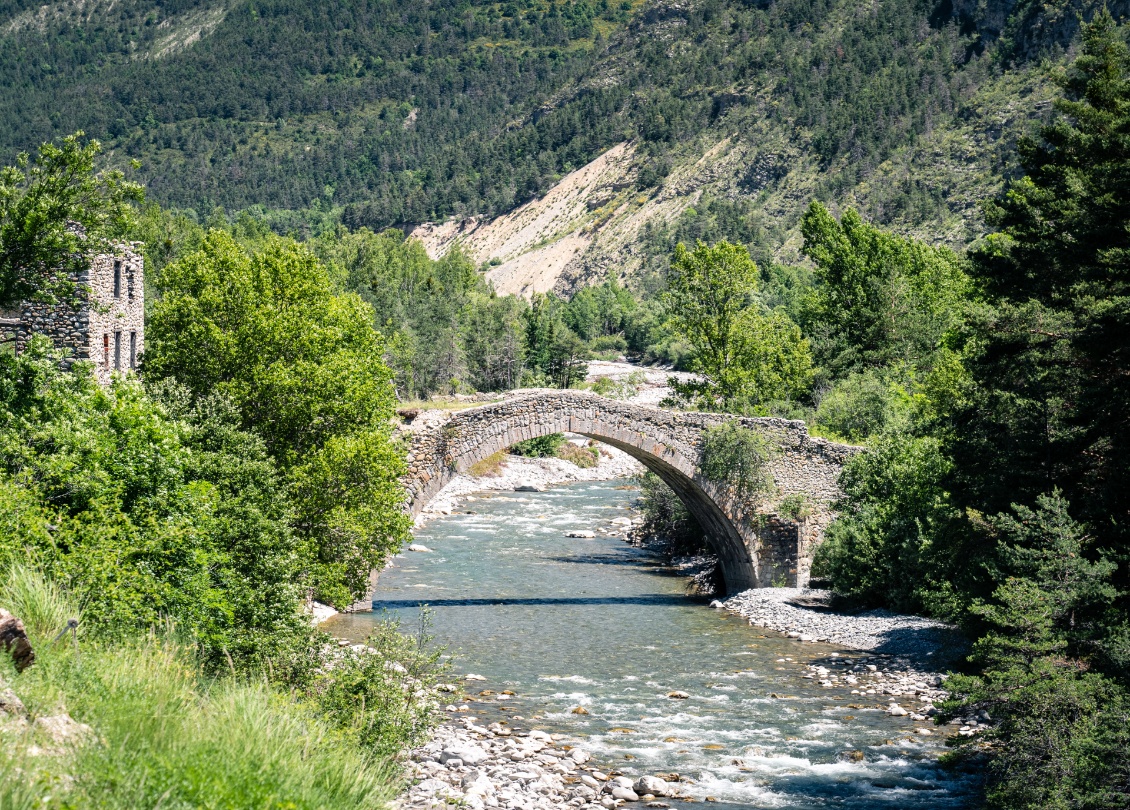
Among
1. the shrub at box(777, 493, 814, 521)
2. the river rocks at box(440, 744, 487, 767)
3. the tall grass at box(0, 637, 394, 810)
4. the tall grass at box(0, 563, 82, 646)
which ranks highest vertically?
the shrub at box(777, 493, 814, 521)

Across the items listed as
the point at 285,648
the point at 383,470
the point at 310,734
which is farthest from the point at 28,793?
the point at 383,470

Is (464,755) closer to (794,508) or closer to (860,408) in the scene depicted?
(794,508)

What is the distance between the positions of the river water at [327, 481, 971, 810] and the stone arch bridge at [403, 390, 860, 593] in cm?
234

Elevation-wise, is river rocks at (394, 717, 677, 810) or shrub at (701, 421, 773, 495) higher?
shrub at (701, 421, 773, 495)

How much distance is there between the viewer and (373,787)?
10070mm

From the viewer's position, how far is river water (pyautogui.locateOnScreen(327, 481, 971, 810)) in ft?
56.8

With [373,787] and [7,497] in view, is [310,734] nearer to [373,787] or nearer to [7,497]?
[373,787]

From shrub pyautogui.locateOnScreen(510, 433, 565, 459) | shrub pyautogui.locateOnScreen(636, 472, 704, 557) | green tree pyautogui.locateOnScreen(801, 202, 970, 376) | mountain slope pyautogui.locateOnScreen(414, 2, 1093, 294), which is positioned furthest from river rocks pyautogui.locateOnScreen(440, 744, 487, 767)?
mountain slope pyautogui.locateOnScreen(414, 2, 1093, 294)

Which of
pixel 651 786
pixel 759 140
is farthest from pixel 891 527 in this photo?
pixel 759 140

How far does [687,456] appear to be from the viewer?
102ft

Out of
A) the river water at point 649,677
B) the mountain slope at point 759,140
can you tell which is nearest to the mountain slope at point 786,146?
the mountain slope at point 759,140

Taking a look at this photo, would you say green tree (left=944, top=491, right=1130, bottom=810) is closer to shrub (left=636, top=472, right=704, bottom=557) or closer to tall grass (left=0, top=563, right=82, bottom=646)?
tall grass (left=0, top=563, right=82, bottom=646)

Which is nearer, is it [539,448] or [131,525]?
[131,525]

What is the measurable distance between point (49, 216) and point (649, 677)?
535 inches
